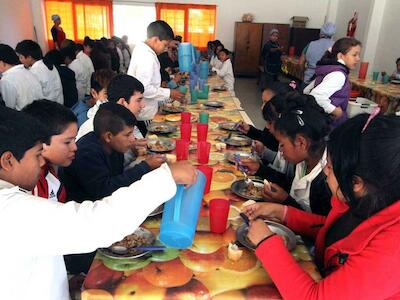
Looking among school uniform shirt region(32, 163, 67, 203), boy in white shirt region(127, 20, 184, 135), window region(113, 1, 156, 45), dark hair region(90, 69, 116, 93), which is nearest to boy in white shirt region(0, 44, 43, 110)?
dark hair region(90, 69, 116, 93)

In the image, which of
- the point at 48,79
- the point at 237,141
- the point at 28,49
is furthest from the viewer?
the point at 48,79

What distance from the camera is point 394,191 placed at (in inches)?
34.8

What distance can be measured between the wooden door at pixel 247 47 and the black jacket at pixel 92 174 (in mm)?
9326

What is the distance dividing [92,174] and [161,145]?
0.64 metres

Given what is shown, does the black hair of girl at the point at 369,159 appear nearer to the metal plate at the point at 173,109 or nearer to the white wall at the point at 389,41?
the metal plate at the point at 173,109

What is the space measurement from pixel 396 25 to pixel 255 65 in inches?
176

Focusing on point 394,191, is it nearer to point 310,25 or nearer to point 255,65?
point 255,65

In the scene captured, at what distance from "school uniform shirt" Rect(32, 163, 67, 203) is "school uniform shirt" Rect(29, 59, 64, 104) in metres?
2.69

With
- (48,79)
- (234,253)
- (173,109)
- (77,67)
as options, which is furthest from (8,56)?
(234,253)

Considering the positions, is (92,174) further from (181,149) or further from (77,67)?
(77,67)

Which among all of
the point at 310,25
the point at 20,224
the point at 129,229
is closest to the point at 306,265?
the point at 129,229

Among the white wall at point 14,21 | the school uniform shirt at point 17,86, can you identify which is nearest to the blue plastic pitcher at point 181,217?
the school uniform shirt at point 17,86

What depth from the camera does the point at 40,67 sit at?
3912 mm

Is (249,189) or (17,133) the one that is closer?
(17,133)
